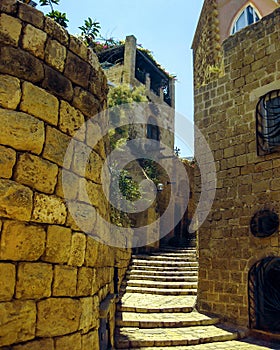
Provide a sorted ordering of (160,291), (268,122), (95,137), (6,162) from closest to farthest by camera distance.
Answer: (6,162), (95,137), (268,122), (160,291)

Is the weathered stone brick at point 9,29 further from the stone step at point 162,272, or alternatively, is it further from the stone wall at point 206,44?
the stone step at point 162,272

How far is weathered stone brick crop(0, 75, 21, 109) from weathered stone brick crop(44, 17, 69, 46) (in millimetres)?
592

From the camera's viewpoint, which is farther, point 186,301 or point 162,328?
point 186,301

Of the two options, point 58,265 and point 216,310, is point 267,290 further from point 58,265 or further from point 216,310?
point 58,265

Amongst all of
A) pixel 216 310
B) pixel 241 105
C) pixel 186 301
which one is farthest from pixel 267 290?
pixel 241 105

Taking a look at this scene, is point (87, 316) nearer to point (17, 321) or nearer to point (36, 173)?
point (17, 321)

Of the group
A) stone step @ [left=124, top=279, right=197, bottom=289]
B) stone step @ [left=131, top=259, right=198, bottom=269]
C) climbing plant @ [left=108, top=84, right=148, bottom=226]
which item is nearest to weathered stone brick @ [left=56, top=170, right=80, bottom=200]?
stone step @ [left=124, top=279, right=197, bottom=289]

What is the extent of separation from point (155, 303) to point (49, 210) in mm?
5027

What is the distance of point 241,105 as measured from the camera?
6992 millimetres

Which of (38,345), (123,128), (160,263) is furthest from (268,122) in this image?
(123,128)

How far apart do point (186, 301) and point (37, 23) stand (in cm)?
629

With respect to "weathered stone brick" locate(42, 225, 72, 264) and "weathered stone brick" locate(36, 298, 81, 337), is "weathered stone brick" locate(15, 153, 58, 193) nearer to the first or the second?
"weathered stone brick" locate(42, 225, 72, 264)

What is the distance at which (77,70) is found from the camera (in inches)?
117

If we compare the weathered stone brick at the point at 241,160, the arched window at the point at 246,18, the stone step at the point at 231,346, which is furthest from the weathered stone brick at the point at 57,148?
the arched window at the point at 246,18
